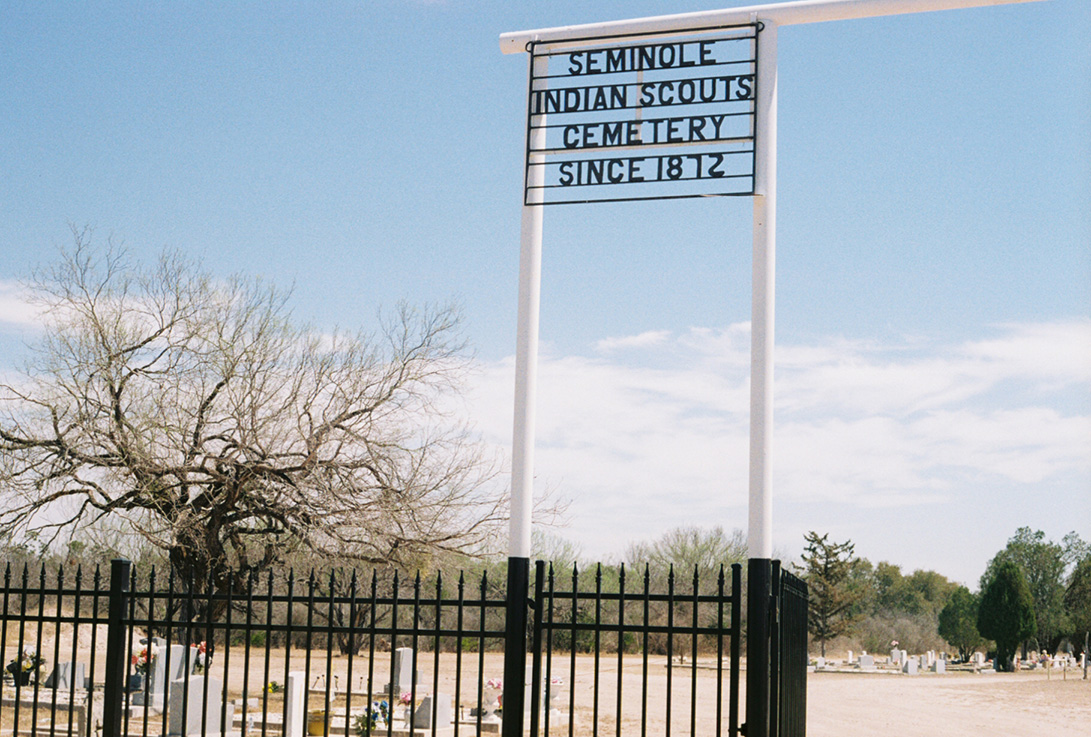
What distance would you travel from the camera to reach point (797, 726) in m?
7.13

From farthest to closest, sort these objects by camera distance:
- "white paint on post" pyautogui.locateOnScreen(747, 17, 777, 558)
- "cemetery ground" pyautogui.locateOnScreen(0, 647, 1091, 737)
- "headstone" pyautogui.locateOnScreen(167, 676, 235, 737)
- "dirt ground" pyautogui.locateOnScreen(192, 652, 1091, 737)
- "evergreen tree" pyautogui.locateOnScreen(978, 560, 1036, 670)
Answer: "evergreen tree" pyautogui.locateOnScreen(978, 560, 1036, 670), "dirt ground" pyautogui.locateOnScreen(192, 652, 1091, 737), "cemetery ground" pyautogui.locateOnScreen(0, 647, 1091, 737), "headstone" pyautogui.locateOnScreen(167, 676, 235, 737), "white paint on post" pyautogui.locateOnScreen(747, 17, 777, 558)

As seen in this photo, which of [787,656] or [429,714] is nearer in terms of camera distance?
[787,656]

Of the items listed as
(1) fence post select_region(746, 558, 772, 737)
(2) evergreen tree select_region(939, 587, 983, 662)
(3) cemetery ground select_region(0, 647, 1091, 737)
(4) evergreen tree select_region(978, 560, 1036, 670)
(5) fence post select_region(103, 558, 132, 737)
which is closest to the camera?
(1) fence post select_region(746, 558, 772, 737)

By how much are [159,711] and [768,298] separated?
14.3 metres

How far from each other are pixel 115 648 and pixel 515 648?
2.77m

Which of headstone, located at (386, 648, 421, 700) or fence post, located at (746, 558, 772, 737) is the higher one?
fence post, located at (746, 558, 772, 737)

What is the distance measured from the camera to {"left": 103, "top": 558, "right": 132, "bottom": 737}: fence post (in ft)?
21.5

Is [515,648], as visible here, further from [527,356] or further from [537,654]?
[527,356]

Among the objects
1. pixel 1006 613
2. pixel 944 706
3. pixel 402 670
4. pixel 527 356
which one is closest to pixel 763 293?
pixel 527 356

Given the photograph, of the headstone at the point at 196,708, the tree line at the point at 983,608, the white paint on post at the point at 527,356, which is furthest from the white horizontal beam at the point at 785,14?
the tree line at the point at 983,608

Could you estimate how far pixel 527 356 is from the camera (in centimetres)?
603

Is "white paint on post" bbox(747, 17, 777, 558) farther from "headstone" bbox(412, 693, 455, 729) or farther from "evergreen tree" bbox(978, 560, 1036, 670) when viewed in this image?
"evergreen tree" bbox(978, 560, 1036, 670)

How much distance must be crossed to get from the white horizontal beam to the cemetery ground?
10513mm

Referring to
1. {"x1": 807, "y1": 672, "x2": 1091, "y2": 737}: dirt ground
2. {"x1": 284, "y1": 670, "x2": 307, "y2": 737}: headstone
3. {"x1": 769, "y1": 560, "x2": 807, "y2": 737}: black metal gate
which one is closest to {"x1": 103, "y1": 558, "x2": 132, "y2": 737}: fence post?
{"x1": 769, "y1": 560, "x2": 807, "y2": 737}: black metal gate
